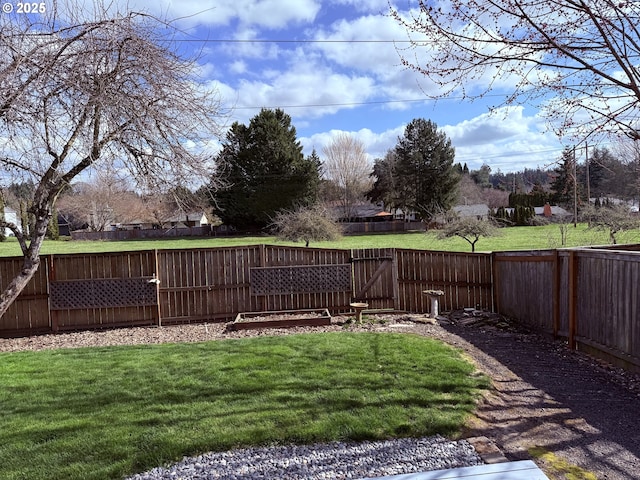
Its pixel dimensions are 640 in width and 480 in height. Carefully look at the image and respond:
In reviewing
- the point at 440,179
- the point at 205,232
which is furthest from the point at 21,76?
the point at 205,232

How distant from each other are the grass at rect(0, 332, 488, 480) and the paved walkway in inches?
13.7

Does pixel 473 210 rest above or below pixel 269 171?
below

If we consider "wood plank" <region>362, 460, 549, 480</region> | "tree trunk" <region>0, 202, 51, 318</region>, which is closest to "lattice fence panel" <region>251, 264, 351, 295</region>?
"tree trunk" <region>0, 202, 51, 318</region>

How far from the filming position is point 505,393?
4.52 m

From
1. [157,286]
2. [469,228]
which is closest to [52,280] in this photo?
[157,286]

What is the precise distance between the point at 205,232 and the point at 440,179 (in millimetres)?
25698

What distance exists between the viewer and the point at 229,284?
9453mm

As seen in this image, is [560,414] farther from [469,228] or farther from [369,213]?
[369,213]

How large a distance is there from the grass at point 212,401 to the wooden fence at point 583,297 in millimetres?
1852

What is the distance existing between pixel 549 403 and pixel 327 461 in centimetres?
245

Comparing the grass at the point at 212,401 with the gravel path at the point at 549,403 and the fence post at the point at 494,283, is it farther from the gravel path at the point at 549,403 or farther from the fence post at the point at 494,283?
the fence post at the point at 494,283

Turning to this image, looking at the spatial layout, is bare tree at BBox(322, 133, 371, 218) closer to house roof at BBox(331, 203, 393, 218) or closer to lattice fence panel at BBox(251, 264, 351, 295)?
house roof at BBox(331, 203, 393, 218)

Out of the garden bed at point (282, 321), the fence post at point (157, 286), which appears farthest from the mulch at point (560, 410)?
the fence post at point (157, 286)

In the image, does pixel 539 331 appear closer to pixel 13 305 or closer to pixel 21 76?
pixel 21 76
